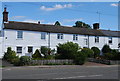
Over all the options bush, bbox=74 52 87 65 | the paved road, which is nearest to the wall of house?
bush, bbox=74 52 87 65

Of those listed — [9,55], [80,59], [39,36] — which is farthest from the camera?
[39,36]

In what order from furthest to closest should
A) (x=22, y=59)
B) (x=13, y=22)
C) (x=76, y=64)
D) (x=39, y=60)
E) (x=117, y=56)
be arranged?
(x=13, y=22) → (x=117, y=56) → (x=76, y=64) → (x=39, y=60) → (x=22, y=59)

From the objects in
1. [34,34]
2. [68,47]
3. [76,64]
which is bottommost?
[76,64]

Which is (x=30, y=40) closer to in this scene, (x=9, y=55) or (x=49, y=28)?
(x=49, y=28)

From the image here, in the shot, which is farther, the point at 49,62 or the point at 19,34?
the point at 19,34

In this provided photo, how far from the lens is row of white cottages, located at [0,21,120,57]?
34.5 meters

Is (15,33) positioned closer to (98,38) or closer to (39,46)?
(39,46)

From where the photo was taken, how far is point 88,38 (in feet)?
143

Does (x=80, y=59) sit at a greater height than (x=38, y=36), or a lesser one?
lesser

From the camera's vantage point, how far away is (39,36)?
123 feet

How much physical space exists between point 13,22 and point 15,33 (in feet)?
9.37

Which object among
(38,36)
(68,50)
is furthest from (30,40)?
(68,50)

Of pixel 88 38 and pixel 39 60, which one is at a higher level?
pixel 88 38

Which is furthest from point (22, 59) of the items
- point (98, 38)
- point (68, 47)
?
point (98, 38)
